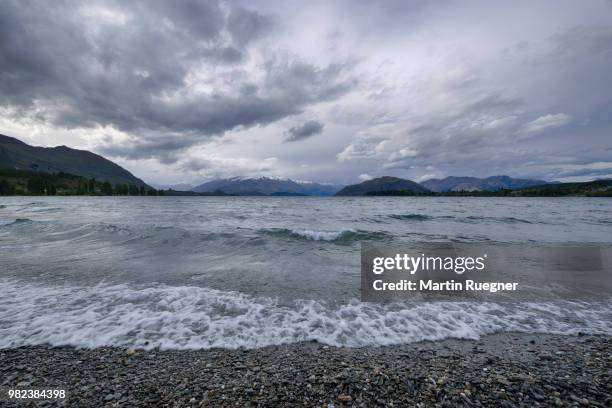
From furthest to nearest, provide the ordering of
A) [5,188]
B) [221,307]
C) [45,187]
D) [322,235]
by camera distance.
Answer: [45,187]
[5,188]
[322,235]
[221,307]

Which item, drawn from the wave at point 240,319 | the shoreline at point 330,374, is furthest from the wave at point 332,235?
the shoreline at point 330,374

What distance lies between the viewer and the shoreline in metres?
4.01

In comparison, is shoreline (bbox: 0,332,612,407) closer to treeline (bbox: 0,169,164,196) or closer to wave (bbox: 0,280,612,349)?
wave (bbox: 0,280,612,349)

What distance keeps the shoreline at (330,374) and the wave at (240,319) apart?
395 millimetres

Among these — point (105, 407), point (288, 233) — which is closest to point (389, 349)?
point (105, 407)

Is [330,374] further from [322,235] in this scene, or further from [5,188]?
[5,188]

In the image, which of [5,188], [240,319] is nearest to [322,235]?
[240,319]

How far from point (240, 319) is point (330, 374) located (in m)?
3.37

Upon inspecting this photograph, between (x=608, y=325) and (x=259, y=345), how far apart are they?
9.46m

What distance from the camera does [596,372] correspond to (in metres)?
4.77

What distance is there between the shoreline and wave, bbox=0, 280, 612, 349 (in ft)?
1.30

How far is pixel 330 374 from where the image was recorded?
4.62 meters

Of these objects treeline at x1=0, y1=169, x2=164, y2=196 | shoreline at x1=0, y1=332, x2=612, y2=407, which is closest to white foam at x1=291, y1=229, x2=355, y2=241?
shoreline at x1=0, y1=332, x2=612, y2=407

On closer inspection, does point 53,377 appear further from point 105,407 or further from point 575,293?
point 575,293
